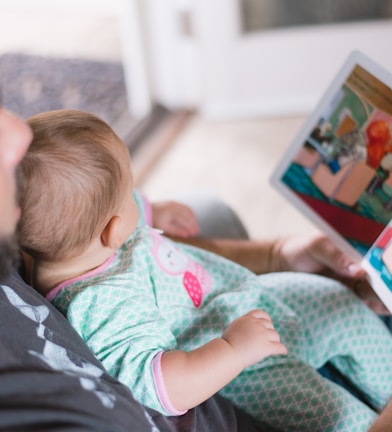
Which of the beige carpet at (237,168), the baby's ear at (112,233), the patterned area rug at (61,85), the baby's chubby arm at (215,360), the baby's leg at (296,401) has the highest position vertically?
the baby's ear at (112,233)

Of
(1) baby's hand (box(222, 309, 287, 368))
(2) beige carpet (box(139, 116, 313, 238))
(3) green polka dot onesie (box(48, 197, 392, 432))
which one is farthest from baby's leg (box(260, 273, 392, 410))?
(2) beige carpet (box(139, 116, 313, 238))

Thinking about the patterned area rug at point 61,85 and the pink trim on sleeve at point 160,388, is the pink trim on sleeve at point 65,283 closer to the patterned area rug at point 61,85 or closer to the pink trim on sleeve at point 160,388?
the pink trim on sleeve at point 160,388

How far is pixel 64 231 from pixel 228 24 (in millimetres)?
1832

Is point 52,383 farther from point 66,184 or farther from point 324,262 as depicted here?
point 324,262

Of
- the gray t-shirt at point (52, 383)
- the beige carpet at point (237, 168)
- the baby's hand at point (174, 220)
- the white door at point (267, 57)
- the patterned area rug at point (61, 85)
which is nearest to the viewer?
the gray t-shirt at point (52, 383)

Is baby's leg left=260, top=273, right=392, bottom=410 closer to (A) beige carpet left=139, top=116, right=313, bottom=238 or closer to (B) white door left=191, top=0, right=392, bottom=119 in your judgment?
(A) beige carpet left=139, top=116, right=313, bottom=238

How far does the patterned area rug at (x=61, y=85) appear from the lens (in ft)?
8.65

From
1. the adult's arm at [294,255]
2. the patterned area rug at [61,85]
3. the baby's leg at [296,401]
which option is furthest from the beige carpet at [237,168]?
the baby's leg at [296,401]

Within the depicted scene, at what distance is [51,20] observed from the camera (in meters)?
3.41

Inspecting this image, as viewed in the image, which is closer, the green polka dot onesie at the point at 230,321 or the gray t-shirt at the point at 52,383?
the gray t-shirt at the point at 52,383

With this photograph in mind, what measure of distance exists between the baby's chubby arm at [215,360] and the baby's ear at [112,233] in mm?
173

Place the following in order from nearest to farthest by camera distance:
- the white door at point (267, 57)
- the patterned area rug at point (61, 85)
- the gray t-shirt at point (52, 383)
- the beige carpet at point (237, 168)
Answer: the gray t-shirt at point (52, 383) → the beige carpet at point (237, 168) → the white door at point (267, 57) → the patterned area rug at point (61, 85)

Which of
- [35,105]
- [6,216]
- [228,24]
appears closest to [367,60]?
[6,216]

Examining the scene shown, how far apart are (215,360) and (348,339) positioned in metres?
0.34
